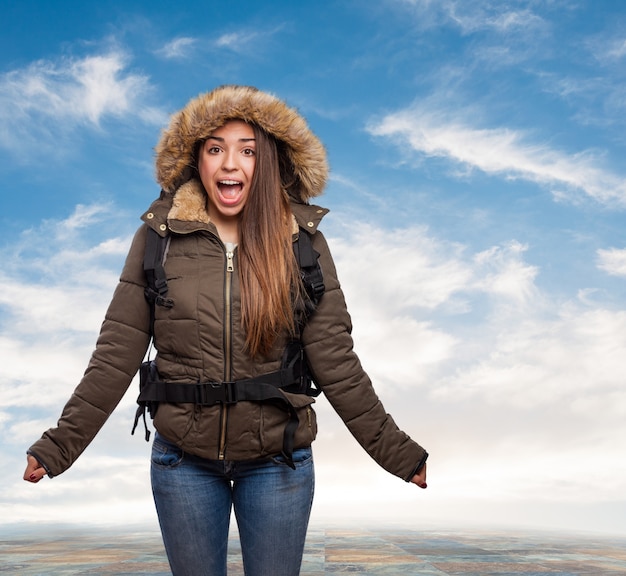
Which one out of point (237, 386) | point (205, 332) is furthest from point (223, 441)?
point (205, 332)

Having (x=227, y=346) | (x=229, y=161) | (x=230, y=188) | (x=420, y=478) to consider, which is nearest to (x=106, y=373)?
(x=227, y=346)

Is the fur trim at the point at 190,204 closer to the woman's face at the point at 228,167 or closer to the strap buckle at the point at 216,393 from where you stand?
the woman's face at the point at 228,167

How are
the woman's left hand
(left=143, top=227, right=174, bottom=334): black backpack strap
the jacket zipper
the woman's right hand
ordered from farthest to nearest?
the woman's left hand, the woman's right hand, (left=143, top=227, right=174, bottom=334): black backpack strap, the jacket zipper

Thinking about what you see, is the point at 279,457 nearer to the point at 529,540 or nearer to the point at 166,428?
the point at 166,428

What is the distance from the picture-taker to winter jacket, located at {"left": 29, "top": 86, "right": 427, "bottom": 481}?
9.38 feet

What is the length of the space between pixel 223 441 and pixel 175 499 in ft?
1.06

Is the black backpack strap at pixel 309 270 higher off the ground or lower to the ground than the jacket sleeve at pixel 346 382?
higher

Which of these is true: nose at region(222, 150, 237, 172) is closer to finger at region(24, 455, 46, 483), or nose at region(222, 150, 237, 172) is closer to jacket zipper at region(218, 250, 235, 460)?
jacket zipper at region(218, 250, 235, 460)

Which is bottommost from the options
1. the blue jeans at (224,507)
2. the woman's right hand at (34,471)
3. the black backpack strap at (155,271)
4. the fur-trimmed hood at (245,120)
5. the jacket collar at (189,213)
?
the blue jeans at (224,507)

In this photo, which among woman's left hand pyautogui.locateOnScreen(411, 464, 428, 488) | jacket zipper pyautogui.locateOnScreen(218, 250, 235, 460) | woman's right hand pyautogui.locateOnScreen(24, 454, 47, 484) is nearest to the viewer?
jacket zipper pyautogui.locateOnScreen(218, 250, 235, 460)

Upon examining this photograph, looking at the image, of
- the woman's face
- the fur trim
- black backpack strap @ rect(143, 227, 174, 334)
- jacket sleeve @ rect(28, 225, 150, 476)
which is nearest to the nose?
the woman's face

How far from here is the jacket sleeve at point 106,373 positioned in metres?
3.09

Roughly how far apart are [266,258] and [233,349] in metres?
0.42

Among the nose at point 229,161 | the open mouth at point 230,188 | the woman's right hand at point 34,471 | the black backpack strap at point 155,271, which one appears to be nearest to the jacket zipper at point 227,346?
the black backpack strap at point 155,271
